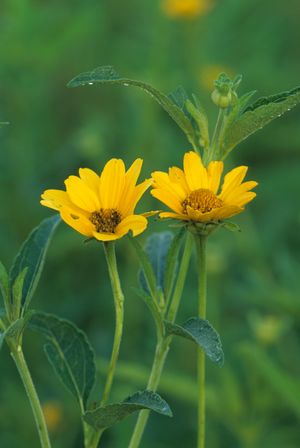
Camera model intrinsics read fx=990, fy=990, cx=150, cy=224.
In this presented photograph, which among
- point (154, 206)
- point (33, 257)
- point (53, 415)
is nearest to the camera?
point (33, 257)

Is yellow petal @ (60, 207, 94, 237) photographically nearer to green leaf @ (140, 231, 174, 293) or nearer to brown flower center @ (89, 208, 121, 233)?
brown flower center @ (89, 208, 121, 233)

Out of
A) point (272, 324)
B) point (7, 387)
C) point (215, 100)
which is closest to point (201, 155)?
point (215, 100)

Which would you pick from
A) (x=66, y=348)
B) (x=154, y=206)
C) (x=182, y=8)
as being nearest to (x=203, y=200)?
(x=66, y=348)

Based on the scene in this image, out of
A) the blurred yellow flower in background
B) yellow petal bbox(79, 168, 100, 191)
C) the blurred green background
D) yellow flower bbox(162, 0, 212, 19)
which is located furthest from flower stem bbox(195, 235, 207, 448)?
yellow flower bbox(162, 0, 212, 19)

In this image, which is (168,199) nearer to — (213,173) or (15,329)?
(213,173)

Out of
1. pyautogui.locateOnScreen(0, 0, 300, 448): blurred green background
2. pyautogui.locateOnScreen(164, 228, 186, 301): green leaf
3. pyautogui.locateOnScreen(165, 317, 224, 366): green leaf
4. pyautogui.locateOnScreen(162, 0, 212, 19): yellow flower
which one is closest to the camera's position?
pyautogui.locateOnScreen(165, 317, 224, 366): green leaf

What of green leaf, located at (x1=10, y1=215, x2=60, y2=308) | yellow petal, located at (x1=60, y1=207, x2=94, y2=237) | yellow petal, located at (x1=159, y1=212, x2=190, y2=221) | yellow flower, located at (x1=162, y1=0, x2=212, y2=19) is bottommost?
green leaf, located at (x1=10, y1=215, x2=60, y2=308)

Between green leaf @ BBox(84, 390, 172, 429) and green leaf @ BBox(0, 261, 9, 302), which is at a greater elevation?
green leaf @ BBox(0, 261, 9, 302)

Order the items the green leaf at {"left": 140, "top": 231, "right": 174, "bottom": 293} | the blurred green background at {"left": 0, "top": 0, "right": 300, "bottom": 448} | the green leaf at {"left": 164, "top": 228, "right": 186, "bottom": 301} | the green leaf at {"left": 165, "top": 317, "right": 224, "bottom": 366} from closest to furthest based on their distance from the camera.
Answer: the green leaf at {"left": 165, "top": 317, "right": 224, "bottom": 366}
the green leaf at {"left": 164, "top": 228, "right": 186, "bottom": 301}
the green leaf at {"left": 140, "top": 231, "right": 174, "bottom": 293}
the blurred green background at {"left": 0, "top": 0, "right": 300, "bottom": 448}
